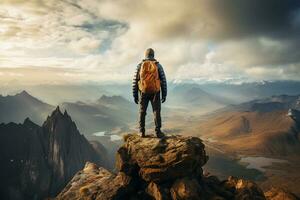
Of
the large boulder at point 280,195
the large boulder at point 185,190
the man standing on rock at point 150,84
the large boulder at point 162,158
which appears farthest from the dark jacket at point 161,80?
the large boulder at point 280,195

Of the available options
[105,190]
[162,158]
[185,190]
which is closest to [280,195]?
[185,190]

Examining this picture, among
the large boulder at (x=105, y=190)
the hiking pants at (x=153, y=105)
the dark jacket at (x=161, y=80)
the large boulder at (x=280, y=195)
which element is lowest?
the large boulder at (x=280, y=195)

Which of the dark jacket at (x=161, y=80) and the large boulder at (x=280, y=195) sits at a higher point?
the dark jacket at (x=161, y=80)

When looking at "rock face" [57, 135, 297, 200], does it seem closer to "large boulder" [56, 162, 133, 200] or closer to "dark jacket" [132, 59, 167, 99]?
"large boulder" [56, 162, 133, 200]

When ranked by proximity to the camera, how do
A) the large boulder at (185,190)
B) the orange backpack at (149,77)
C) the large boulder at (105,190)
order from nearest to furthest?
the large boulder at (185,190) < the orange backpack at (149,77) < the large boulder at (105,190)

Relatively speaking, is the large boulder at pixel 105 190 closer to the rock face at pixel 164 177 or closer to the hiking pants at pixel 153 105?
the rock face at pixel 164 177

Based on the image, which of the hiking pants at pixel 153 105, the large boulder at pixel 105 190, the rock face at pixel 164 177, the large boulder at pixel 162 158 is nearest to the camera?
the rock face at pixel 164 177

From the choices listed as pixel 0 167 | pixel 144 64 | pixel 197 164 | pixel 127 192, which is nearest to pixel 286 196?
pixel 197 164

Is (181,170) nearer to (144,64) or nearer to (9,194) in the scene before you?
(144,64)
